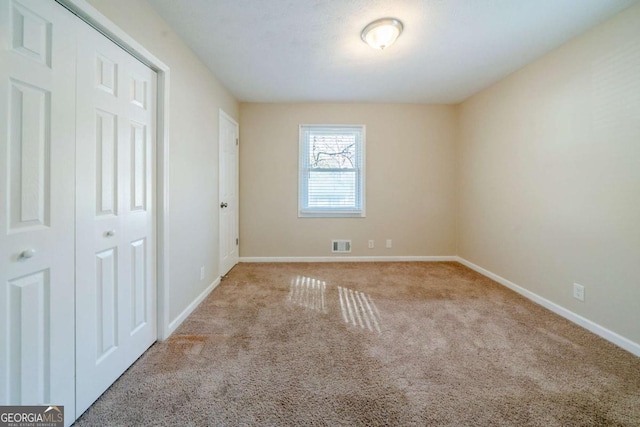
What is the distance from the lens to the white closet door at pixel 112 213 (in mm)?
1329

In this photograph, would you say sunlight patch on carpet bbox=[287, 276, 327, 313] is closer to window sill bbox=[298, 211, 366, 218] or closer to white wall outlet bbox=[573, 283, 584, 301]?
window sill bbox=[298, 211, 366, 218]

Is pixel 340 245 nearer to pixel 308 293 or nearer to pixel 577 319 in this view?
pixel 308 293

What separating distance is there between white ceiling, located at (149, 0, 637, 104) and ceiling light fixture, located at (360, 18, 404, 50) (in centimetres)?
5

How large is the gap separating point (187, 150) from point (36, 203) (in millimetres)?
1357

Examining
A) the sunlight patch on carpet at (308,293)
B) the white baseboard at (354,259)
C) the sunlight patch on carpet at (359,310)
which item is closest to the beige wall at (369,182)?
the white baseboard at (354,259)

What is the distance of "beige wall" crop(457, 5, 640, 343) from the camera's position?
6.18 ft

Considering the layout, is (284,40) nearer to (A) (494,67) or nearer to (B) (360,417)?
(A) (494,67)

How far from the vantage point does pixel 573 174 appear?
7.48 ft

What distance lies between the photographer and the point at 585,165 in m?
2.17

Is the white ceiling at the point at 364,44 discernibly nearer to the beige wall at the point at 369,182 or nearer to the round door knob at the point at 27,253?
the beige wall at the point at 369,182

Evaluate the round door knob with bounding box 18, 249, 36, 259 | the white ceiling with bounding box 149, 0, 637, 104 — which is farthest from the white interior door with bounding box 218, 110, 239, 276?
the round door knob with bounding box 18, 249, 36, 259

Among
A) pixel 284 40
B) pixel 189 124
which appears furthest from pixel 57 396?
pixel 284 40

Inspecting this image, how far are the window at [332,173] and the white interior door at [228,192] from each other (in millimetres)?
1003

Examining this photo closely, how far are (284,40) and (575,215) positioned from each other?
301cm
